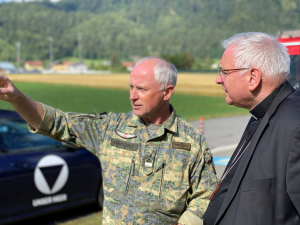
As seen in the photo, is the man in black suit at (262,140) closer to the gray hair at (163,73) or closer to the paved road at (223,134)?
the gray hair at (163,73)

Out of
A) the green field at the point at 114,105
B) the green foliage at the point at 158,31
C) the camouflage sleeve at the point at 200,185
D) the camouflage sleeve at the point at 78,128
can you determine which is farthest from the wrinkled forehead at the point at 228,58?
the green foliage at the point at 158,31

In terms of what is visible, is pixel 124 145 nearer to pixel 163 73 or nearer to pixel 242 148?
pixel 163 73

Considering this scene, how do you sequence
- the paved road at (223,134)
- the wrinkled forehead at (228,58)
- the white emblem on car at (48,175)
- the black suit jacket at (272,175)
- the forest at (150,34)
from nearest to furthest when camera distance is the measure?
the black suit jacket at (272,175)
the wrinkled forehead at (228,58)
the white emblem on car at (48,175)
the paved road at (223,134)
the forest at (150,34)

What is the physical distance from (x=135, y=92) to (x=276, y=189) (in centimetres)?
111

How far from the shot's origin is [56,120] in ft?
7.25

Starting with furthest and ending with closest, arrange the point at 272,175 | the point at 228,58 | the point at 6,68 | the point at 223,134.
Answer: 1. the point at 223,134
2. the point at 6,68
3. the point at 228,58
4. the point at 272,175

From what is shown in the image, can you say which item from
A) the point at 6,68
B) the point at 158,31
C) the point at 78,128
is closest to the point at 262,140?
the point at 78,128

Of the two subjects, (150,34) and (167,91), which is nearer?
(167,91)

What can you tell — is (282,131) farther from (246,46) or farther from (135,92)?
(135,92)

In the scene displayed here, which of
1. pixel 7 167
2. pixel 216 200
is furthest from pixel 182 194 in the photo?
pixel 7 167

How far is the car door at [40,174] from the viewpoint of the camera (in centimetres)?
420

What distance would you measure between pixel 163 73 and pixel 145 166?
58 cm

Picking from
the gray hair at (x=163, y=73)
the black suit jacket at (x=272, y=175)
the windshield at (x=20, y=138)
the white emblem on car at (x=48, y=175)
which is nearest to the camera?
the black suit jacket at (x=272, y=175)

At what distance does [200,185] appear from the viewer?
217 centimetres
